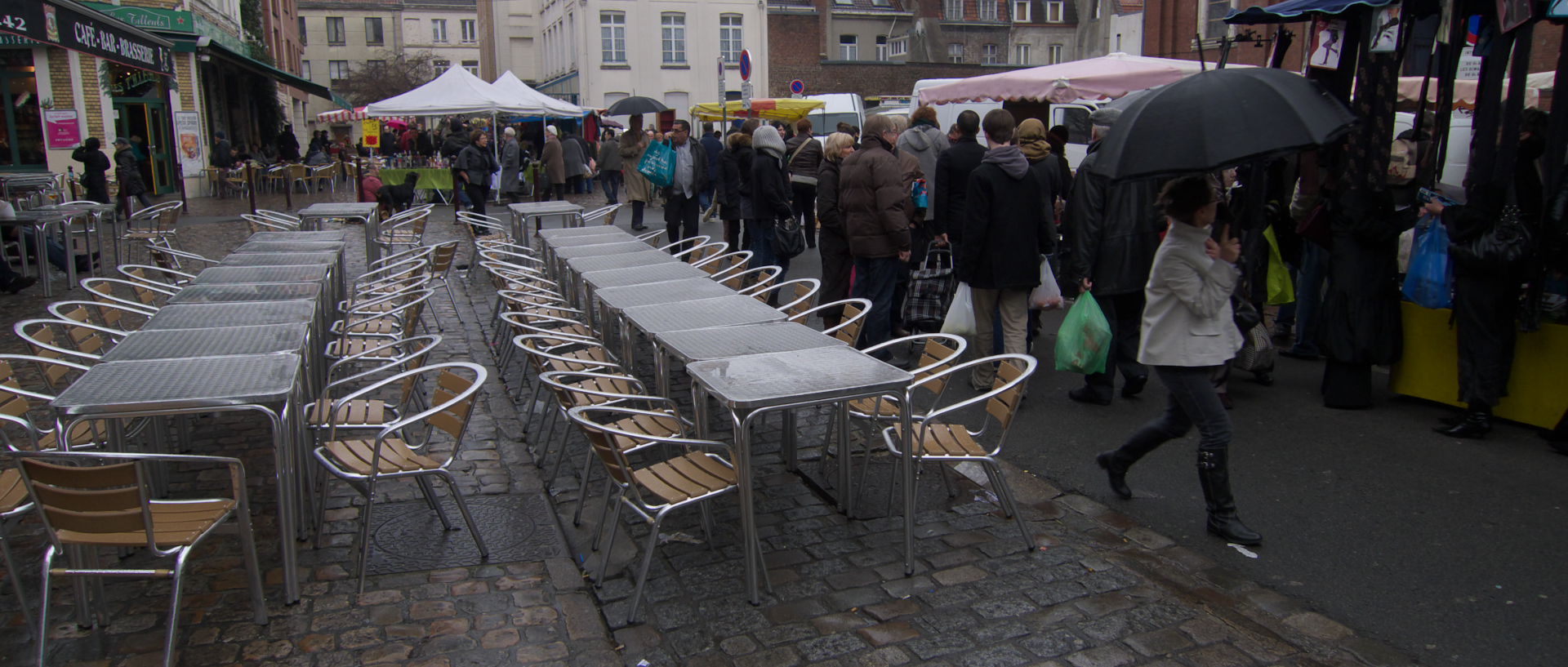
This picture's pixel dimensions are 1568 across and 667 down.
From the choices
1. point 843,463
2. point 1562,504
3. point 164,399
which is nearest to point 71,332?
point 164,399

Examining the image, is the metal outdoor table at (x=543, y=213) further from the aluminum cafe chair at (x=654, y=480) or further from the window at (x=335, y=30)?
the window at (x=335, y=30)

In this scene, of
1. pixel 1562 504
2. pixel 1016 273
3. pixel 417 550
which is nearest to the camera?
pixel 417 550

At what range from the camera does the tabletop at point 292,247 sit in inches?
320

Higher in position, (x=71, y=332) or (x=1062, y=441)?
(x=71, y=332)

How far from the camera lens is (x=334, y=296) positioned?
7828 millimetres

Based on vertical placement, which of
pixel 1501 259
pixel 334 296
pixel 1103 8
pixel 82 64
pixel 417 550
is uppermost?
pixel 1103 8

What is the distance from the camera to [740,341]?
15.6 feet

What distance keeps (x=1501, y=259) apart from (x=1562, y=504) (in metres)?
1.42

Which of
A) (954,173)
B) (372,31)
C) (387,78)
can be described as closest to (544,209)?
(954,173)

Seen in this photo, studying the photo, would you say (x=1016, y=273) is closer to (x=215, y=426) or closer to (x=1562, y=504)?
(x=1562, y=504)

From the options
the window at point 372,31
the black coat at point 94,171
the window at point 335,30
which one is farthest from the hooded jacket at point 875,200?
the window at point 335,30

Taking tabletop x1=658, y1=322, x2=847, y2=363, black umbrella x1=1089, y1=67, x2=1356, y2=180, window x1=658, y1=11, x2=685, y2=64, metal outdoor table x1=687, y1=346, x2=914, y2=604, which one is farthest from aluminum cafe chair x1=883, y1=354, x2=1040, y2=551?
window x1=658, y1=11, x2=685, y2=64

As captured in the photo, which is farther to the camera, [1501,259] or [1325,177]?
[1325,177]

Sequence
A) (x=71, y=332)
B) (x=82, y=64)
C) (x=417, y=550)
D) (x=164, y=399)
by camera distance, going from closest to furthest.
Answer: (x=164, y=399) → (x=417, y=550) → (x=71, y=332) → (x=82, y=64)
